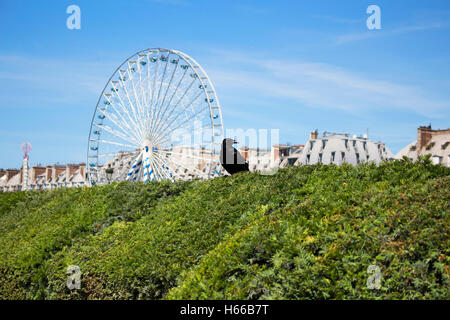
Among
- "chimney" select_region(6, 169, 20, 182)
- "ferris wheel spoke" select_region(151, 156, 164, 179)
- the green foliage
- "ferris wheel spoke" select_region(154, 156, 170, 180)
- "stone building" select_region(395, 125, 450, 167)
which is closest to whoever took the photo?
the green foliage

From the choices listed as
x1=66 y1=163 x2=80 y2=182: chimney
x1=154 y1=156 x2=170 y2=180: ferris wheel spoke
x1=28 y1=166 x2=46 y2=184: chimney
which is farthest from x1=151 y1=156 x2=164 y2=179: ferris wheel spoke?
x1=28 y1=166 x2=46 y2=184: chimney

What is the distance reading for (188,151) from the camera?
3183 cm

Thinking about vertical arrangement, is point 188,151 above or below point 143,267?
above

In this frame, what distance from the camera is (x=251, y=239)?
7473 millimetres

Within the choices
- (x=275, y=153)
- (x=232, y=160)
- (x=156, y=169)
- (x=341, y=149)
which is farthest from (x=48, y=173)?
(x=232, y=160)

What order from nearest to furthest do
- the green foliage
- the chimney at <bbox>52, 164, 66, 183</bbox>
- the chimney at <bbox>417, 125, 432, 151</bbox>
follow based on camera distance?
the green foliage, the chimney at <bbox>417, 125, 432, 151</bbox>, the chimney at <bbox>52, 164, 66, 183</bbox>

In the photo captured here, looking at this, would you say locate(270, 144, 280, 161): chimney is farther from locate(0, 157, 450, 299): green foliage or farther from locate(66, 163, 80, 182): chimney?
locate(0, 157, 450, 299): green foliage

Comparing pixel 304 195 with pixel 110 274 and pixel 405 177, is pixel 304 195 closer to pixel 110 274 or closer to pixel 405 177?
pixel 405 177

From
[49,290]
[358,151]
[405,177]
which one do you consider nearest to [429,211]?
[405,177]

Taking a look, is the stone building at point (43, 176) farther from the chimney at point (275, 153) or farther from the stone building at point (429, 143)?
the stone building at point (429, 143)

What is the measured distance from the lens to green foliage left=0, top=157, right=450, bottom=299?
614cm

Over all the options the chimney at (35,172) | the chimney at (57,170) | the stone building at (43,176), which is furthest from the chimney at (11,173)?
the chimney at (57,170)

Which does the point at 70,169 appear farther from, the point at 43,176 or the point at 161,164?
the point at 161,164

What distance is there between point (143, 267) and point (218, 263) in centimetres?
212
